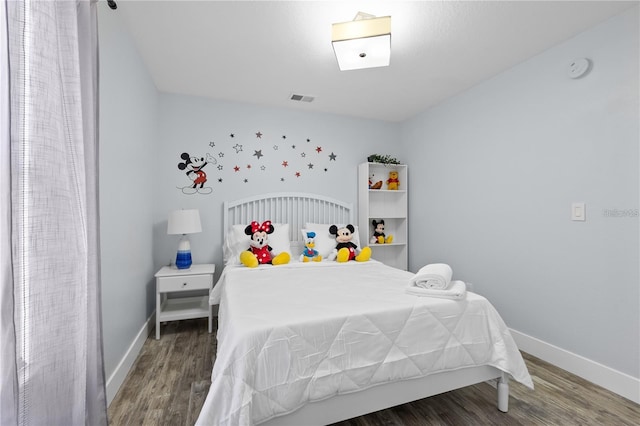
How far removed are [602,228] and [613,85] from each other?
93 cm

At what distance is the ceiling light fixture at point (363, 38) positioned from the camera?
1.81 m

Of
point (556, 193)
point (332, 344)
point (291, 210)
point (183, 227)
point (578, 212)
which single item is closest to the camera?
point (332, 344)

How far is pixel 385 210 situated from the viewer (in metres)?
4.01

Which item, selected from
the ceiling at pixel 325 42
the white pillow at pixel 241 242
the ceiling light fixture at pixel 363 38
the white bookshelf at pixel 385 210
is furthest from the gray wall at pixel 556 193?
the white pillow at pixel 241 242

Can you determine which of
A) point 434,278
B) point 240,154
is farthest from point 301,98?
point 434,278

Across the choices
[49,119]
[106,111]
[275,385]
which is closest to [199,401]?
[275,385]

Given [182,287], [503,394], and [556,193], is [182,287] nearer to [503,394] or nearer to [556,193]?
[503,394]

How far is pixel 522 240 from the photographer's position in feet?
8.26

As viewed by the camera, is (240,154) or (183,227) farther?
(240,154)

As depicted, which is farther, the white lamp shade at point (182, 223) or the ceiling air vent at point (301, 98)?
the ceiling air vent at point (301, 98)

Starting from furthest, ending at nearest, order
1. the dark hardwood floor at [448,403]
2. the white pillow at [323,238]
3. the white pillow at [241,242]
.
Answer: the white pillow at [323,238]
the white pillow at [241,242]
the dark hardwood floor at [448,403]

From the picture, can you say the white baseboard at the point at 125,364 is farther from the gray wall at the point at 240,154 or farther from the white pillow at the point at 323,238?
the white pillow at the point at 323,238

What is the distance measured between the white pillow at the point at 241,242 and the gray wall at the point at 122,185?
0.72 metres

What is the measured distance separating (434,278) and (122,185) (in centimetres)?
206
